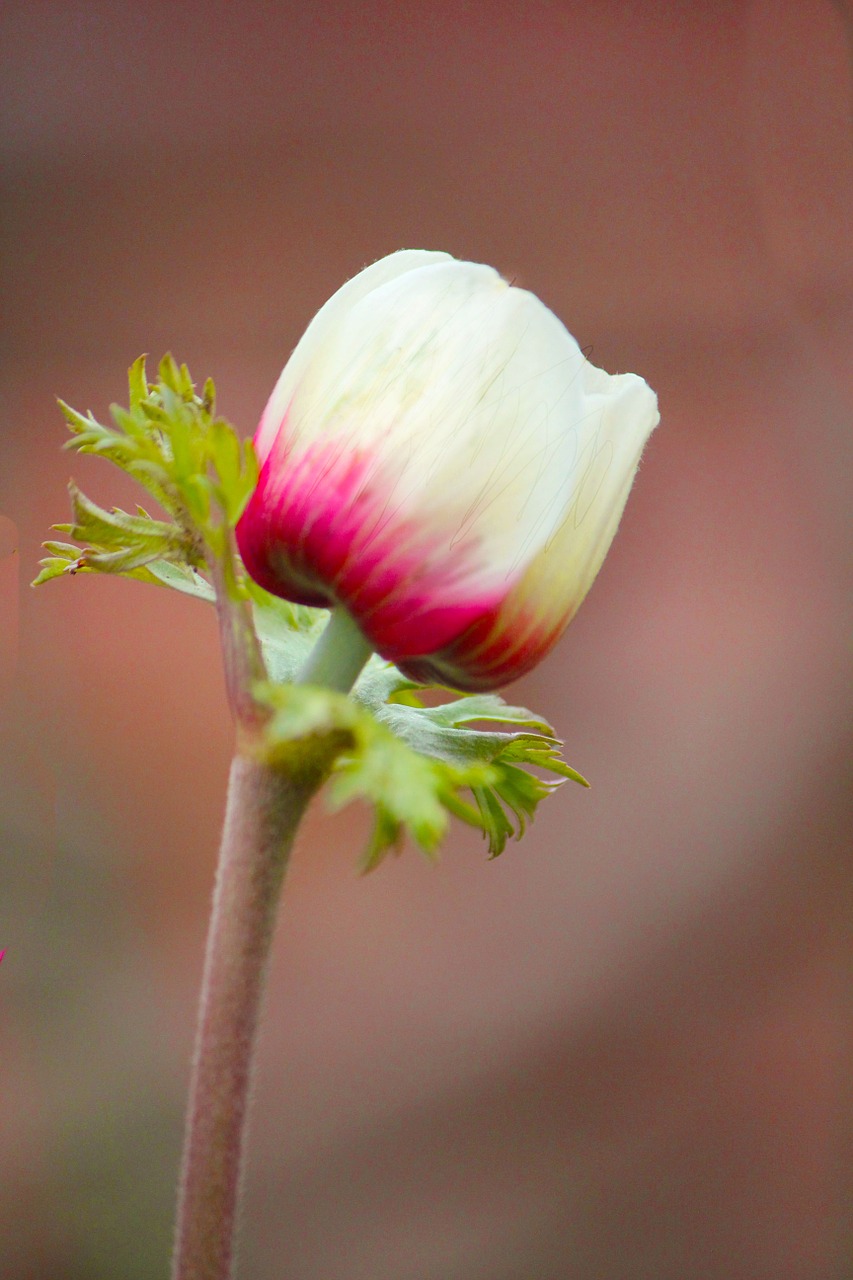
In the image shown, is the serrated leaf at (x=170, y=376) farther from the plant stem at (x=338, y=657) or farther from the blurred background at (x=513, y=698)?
the blurred background at (x=513, y=698)

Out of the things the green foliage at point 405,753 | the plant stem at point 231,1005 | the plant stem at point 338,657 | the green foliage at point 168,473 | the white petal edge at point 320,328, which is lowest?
the plant stem at point 231,1005

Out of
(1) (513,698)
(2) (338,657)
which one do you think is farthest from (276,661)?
(1) (513,698)

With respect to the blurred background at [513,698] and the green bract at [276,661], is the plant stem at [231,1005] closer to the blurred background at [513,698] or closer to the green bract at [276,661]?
the green bract at [276,661]

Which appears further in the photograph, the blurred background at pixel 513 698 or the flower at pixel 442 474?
the blurred background at pixel 513 698

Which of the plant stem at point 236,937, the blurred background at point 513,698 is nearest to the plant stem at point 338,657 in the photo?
the plant stem at point 236,937

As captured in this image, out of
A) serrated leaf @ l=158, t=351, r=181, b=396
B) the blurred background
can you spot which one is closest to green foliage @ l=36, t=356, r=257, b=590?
serrated leaf @ l=158, t=351, r=181, b=396

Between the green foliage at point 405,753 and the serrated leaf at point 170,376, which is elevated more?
the serrated leaf at point 170,376

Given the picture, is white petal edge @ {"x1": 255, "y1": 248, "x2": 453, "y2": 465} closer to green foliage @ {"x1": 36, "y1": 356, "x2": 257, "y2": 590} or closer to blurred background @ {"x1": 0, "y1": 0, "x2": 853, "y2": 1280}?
green foliage @ {"x1": 36, "y1": 356, "x2": 257, "y2": 590}

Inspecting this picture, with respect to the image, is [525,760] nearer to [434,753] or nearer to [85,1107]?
[434,753]

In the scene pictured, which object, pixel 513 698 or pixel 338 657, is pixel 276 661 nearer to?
pixel 338 657
